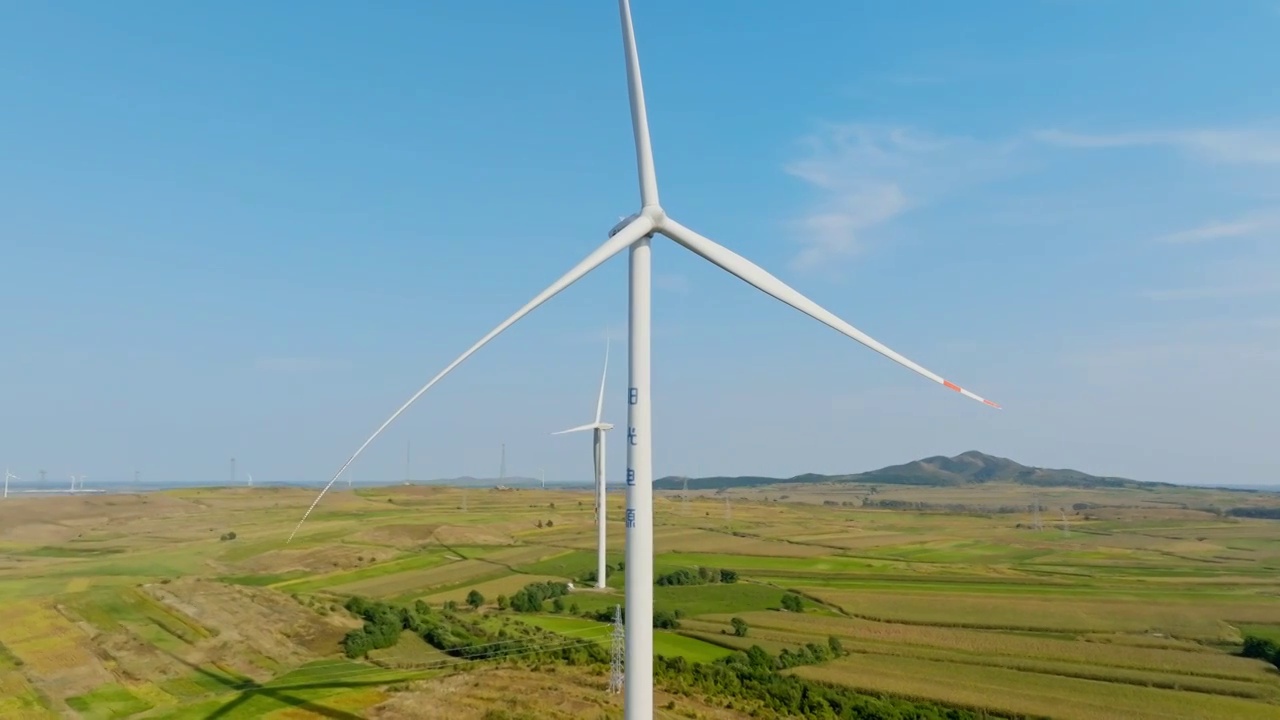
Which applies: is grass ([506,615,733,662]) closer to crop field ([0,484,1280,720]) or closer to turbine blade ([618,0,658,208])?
crop field ([0,484,1280,720])

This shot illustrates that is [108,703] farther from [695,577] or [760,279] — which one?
[695,577]

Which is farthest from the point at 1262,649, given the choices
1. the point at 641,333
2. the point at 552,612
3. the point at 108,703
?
the point at 108,703

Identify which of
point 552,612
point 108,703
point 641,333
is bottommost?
point 552,612

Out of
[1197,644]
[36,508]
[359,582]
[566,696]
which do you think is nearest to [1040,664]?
[1197,644]

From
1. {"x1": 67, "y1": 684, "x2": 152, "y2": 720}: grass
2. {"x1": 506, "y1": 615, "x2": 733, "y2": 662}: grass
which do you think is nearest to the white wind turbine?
{"x1": 67, "y1": 684, "x2": 152, "y2": 720}: grass

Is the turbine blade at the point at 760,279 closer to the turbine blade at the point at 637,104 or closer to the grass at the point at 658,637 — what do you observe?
the turbine blade at the point at 637,104

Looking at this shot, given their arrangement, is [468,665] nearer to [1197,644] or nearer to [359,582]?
[359,582]
